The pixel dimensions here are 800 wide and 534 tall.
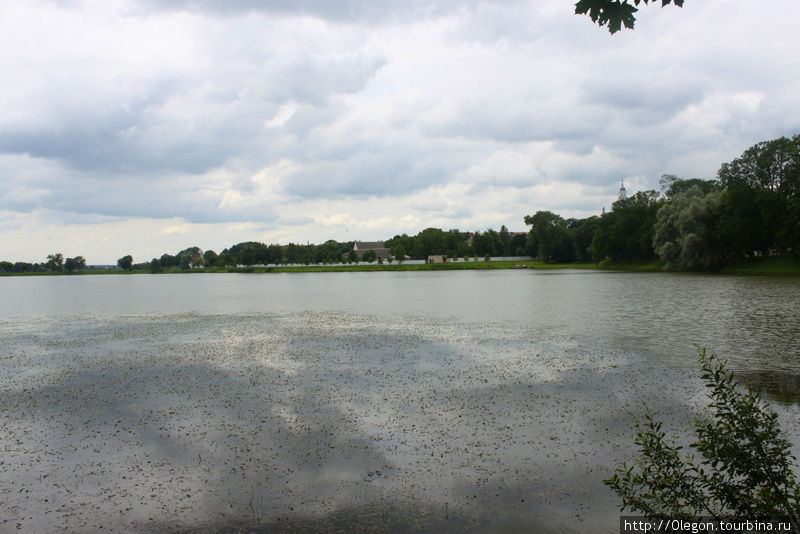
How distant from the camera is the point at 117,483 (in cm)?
922

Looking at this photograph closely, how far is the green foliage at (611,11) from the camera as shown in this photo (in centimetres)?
603

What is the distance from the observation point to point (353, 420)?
12336mm

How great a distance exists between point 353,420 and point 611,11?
9.62 m

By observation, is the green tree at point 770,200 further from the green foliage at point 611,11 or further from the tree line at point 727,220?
the green foliage at point 611,11

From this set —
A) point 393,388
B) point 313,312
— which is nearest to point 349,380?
point 393,388

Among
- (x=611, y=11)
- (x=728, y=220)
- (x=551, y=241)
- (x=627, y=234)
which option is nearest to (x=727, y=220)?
(x=728, y=220)

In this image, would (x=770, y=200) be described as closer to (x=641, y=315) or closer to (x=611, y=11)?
(x=641, y=315)

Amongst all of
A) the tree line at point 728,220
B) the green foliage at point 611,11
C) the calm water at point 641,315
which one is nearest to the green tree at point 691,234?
the tree line at point 728,220

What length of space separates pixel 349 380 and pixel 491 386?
171 inches

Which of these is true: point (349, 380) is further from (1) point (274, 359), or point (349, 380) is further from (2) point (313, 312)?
(2) point (313, 312)

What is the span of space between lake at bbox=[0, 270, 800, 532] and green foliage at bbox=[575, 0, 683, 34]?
644cm

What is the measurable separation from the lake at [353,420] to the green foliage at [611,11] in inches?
253

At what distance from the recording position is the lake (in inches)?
321

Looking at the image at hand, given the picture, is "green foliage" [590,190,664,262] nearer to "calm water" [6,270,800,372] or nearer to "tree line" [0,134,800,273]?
"tree line" [0,134,800,273]
